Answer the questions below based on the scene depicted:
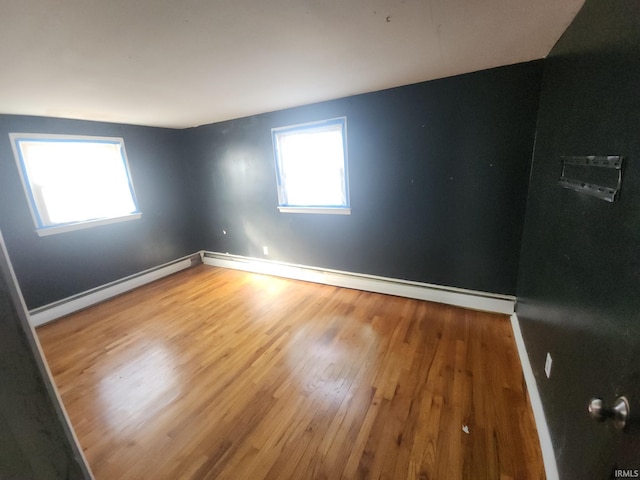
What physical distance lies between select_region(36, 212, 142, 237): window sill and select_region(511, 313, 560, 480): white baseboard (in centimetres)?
463

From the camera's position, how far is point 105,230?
132 inches

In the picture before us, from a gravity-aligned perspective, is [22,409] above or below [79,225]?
below

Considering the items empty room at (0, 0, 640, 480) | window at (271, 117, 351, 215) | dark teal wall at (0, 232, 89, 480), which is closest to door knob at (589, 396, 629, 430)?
empty room at (0, 0, 640, 480)

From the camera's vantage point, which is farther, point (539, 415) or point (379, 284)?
point (379, 284)

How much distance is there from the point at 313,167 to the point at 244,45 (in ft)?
5.86

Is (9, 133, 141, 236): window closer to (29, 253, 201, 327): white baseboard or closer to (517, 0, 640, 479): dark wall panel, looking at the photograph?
(29, 253, 201, 327): white baseboard

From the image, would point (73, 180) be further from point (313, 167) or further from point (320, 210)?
point (320, 210)

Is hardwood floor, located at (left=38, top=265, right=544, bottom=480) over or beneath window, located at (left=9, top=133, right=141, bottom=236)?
beneath

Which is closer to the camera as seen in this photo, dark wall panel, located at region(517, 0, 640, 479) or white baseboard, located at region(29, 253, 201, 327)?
dark wall panel, located at region(517, 0, 640, 479)

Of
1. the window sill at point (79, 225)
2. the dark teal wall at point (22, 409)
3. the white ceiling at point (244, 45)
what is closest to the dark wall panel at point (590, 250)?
the white ceiling at point (244, 45)

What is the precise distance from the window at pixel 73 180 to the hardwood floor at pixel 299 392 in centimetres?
123

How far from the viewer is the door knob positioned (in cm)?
59

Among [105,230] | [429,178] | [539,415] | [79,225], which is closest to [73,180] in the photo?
[79,225]

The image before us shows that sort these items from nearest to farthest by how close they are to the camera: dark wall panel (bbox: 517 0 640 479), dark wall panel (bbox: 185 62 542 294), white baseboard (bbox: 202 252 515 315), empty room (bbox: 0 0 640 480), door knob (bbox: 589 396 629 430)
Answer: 1. door knob (bbox: 589 396 629 430)
2. dark wall panel (bbox: 517 0 640 479)
3. empty room (bbox: 0 0 640 480)
4. dark wall panel (bbox: 185 62 542 294)
5. white baseboard (bbox: 202 252 515 315)
